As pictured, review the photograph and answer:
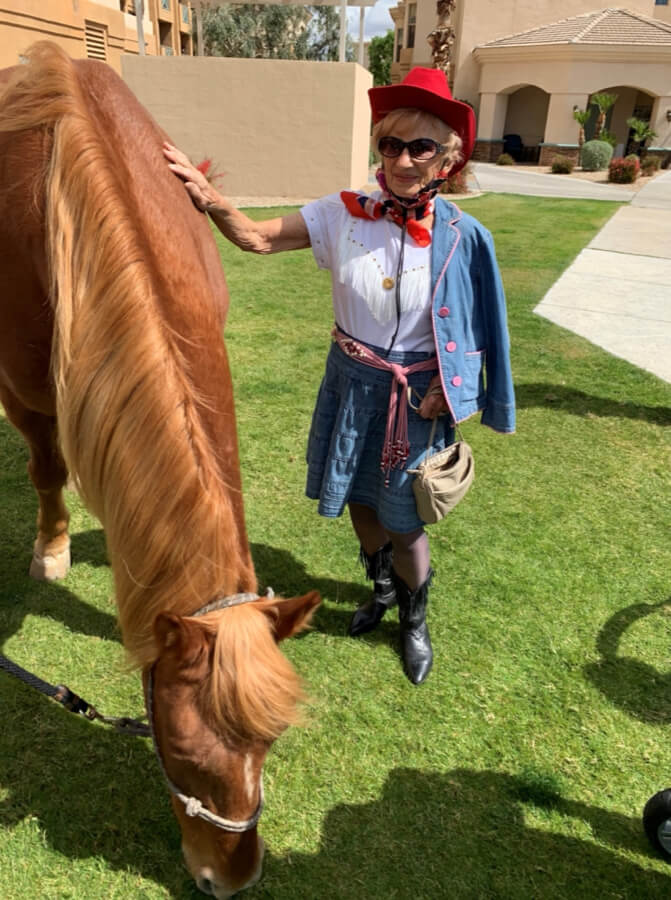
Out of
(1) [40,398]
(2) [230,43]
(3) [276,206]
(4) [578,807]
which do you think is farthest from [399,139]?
(2) [230,43]

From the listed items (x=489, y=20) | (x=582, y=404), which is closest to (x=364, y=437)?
(x=582, y=404)

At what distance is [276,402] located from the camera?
5051 millimetres

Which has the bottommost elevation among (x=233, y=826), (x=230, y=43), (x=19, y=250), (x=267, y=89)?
(x=233, y=826)

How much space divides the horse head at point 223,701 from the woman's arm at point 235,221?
138cm

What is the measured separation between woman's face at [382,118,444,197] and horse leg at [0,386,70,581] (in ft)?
5.80

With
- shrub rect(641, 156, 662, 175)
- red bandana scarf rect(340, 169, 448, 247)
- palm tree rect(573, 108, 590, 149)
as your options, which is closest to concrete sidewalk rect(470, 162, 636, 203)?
shrub rect(641, 156, 662, 175)

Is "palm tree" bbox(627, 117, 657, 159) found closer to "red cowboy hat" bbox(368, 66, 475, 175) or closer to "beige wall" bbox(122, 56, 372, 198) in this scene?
"beige wall" bbox(122, 56, 372, 198)

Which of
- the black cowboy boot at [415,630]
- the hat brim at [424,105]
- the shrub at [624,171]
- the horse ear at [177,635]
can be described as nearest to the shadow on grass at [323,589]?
the black cowboy boot at [415,630]

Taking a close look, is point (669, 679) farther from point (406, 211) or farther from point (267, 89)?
point (267, 89)

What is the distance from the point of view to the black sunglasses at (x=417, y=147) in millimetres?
2015

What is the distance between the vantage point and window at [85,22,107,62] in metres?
18.4

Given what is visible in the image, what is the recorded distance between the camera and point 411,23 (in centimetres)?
3916

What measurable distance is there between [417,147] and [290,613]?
151 centimetres

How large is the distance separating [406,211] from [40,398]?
1.48 m
